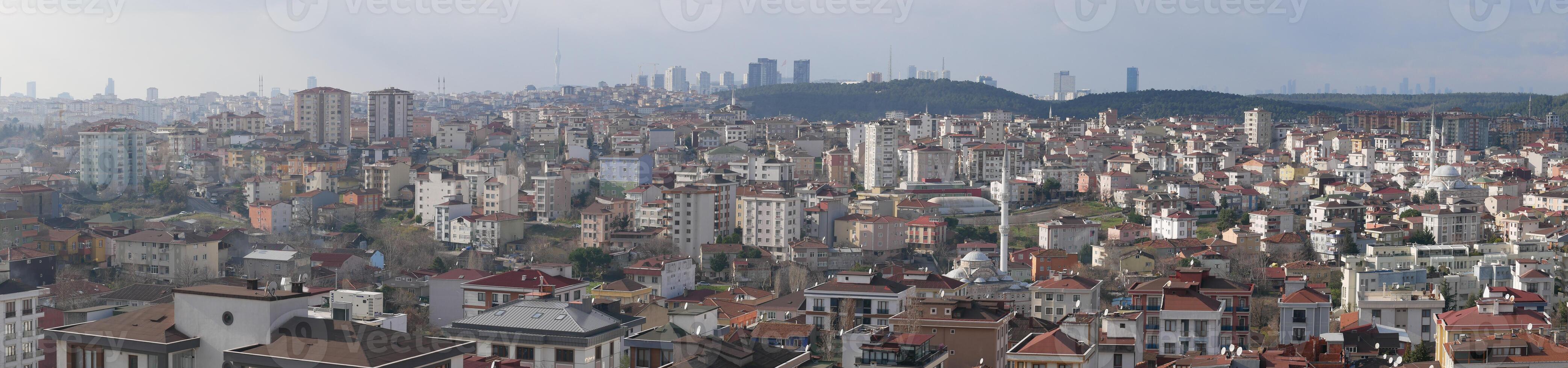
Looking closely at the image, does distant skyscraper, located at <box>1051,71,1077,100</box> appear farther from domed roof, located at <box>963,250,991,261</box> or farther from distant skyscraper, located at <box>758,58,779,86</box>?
domed roof, located at <box>963,250,991,261</box>

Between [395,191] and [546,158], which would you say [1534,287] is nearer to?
[395,191]

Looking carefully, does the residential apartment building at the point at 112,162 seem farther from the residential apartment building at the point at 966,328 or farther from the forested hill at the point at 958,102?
the forested hill at the point at 958,102

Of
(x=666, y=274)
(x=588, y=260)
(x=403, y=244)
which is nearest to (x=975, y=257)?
(x=666, y=274)

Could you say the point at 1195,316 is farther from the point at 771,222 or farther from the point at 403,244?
the point at 403,244

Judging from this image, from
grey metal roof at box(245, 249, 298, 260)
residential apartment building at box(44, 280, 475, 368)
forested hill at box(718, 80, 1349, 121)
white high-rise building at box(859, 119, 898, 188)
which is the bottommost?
grey metal roof at box(245, 249, 298, 260)

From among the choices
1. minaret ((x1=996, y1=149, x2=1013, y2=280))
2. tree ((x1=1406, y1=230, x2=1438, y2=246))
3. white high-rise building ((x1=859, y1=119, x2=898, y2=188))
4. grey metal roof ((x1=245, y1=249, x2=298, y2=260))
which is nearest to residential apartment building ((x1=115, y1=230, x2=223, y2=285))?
grey metal roof ((x1=245, y1=249, x2=298, y2=260))

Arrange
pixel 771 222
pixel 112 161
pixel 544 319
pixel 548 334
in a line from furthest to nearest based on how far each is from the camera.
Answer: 1. pixel 112 161
2. pixel 771 222
3. pixel 544 319
4. pixel 548 334

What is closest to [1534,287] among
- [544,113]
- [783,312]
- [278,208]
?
[783,312]
